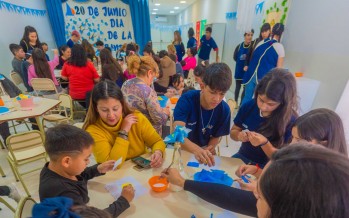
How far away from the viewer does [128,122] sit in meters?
1.38

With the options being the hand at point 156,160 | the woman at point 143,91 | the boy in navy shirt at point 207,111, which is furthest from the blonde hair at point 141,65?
the hand at point 156,160

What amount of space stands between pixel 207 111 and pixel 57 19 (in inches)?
298

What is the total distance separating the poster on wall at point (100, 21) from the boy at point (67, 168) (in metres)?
7.69

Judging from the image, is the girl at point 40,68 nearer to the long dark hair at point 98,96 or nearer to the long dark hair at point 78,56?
the long dark hair at point 78,56

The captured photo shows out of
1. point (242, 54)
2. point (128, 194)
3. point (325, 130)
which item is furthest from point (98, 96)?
point (242, 54)

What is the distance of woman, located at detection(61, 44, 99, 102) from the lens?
3301 millimetres

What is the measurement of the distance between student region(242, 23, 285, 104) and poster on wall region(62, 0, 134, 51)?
6.19m

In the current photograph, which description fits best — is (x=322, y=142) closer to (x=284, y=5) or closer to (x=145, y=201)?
(x=145, y=201)

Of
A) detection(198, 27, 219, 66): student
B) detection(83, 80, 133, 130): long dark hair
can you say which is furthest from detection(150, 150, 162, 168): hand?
detection(198, 27, 219, 66): student

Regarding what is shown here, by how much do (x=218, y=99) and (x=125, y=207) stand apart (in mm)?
907

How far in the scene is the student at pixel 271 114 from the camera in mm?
1331


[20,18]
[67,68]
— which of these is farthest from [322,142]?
[20,18]

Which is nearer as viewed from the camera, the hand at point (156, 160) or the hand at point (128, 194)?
the hand at point (128, 194)

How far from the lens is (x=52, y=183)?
0.90m
